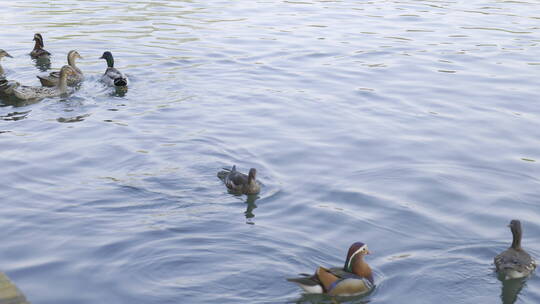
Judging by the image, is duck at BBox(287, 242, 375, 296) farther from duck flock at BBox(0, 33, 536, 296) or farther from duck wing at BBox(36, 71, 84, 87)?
duck wing at BBox(36, 71, 84, 87)

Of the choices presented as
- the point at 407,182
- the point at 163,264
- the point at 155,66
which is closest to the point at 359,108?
the point at 407,182

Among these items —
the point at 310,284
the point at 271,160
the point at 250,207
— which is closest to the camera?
the point at 310,284

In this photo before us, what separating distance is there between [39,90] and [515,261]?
13037 millimetres

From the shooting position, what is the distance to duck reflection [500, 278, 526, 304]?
11.0 m

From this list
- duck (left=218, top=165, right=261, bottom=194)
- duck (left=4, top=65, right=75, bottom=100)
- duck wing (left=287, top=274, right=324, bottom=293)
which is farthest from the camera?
duck (left=4, top=65, right=75, bottom=100)

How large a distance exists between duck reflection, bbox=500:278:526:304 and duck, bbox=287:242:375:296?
1.80 m

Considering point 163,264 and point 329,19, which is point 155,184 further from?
point 329,19

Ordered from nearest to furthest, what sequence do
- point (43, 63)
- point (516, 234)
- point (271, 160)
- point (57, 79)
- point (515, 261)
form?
point (515, 261), point (516, 234), point (271, 160), point (57, 79), point (43, 63)

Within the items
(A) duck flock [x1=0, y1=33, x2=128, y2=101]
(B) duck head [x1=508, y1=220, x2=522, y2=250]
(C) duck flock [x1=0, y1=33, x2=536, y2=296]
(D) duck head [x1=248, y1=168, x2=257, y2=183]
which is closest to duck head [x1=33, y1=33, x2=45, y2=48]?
(A) duck flock [x1=0, y1=33, x2=128, y2=101]

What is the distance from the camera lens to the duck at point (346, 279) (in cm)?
1045

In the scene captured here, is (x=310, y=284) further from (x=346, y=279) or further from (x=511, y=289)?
(x=511, y=289)

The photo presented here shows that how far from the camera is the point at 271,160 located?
629 inches

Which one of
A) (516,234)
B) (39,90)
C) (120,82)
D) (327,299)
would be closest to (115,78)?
(120,82)

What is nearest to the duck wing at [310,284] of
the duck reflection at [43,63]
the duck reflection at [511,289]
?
the duck reflection at [511,289]
